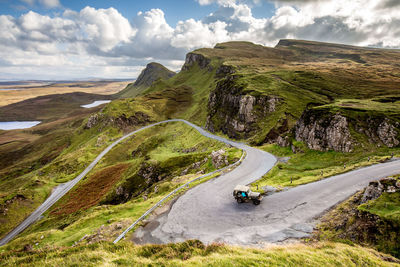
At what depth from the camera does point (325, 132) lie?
37.3m

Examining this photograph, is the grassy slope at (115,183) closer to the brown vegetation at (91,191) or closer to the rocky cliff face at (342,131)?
the brown vegetation at (91,191)

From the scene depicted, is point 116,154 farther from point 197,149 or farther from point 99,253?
point 99,253

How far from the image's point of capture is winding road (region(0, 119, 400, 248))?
17062 mm

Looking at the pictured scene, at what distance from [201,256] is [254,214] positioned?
31.9 feet

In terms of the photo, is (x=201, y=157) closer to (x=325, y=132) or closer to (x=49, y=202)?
(x=325, y=132)

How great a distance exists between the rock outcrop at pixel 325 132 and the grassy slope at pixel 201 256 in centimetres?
2809

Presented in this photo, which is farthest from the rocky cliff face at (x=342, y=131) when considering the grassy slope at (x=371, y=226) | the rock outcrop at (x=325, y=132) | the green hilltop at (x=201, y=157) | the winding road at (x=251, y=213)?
the grassy slope at (x=371, y=226)

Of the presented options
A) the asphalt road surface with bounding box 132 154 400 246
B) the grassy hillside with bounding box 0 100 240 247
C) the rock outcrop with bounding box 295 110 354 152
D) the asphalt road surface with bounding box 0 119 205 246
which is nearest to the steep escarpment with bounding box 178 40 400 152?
the rock outcrop with bounding box 295 110 354 152

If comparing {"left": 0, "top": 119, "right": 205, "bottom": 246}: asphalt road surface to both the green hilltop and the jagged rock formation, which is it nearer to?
the green hilltop

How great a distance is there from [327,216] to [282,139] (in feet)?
93.5

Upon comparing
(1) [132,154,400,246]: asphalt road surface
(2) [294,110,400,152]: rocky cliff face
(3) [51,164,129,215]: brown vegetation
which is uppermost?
(2) [294,110,400,152]: rocky cliff face

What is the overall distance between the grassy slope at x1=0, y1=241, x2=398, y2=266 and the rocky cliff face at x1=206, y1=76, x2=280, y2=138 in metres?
55.3

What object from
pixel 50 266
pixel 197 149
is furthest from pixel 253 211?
pixel 197 149

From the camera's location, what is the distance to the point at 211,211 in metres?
22.0
